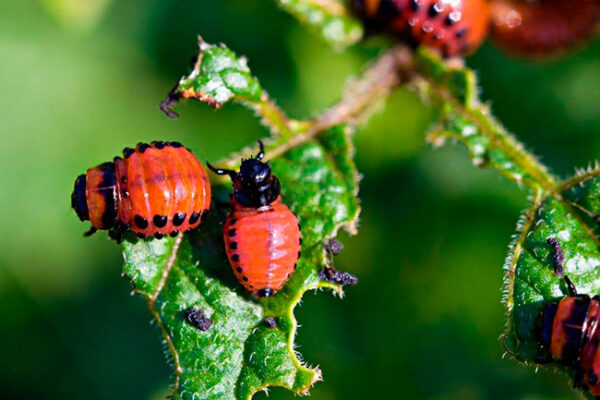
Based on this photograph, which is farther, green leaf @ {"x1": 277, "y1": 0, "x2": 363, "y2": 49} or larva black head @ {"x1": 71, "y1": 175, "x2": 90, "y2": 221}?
green leaf @ {"x1": 277, "y1": 0, "x2": 363, "y2": 49}

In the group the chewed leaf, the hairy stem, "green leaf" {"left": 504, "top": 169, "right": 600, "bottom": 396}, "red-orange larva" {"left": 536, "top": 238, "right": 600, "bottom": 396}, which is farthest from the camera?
the hairy stem

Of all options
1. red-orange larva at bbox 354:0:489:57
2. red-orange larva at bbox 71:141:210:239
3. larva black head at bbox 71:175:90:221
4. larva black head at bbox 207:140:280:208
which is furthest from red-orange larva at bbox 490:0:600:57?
larva black head at bbox 71:175:90:221

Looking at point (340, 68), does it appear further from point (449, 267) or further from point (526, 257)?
point (526, 257)

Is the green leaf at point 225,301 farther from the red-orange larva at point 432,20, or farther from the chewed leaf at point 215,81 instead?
the red-orange larva at point 432,20

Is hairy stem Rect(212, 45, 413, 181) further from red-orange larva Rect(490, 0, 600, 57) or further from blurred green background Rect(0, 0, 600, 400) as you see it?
blurred green background Rect(0, 0, 600, 400)

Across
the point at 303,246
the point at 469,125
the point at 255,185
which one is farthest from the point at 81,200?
the point at 469,125

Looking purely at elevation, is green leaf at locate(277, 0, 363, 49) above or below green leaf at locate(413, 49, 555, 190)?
above

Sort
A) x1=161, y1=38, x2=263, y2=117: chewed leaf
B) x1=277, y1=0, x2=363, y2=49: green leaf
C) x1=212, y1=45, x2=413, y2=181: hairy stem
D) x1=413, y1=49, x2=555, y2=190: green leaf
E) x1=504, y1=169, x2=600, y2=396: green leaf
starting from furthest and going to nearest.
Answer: x1=277, y1=0, x2=363, y2=49: green leaf < x1=212, y1=45, x2=413, y2=181: hairy stem < x1=413, y1=49, x2=555, y2=190: green leaf < x1=161, y1=38, x2=263, y2=117: chewed leaf < x1=504, y1=169, x2=600, y2=396: green leaf

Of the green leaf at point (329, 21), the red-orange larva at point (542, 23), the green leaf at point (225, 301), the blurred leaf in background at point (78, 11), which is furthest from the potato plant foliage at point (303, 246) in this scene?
the blurred leaf in background at point (78, 11)
